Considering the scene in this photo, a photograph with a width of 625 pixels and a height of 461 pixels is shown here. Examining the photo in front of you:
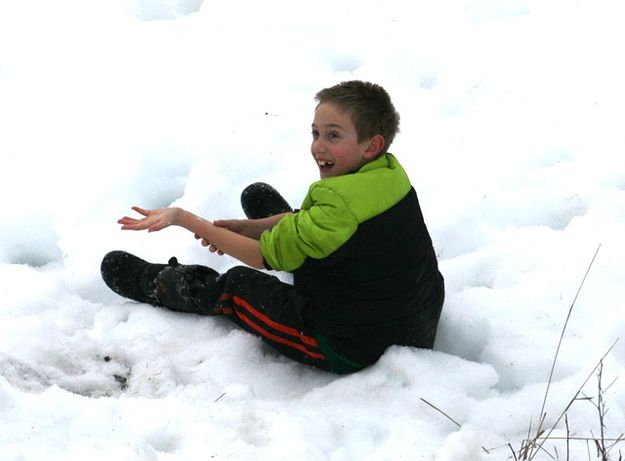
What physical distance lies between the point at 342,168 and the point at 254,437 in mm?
984

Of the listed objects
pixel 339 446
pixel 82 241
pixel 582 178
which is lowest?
pixel 339 446

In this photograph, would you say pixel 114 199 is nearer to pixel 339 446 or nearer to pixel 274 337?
pixel 274 337

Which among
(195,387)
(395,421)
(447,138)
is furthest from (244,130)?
(395,421)

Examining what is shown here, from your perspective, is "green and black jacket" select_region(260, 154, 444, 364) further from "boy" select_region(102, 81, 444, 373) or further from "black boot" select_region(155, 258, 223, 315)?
"black boot" select_region(155, 258, 223, 315)

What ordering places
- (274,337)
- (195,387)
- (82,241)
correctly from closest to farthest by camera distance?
(195,387), (274,337), (82,241)

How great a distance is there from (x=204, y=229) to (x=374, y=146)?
25.8 inches

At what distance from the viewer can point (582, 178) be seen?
3.88 m

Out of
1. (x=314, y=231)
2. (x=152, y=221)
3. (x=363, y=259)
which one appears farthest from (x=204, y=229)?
(x=363, y=259)

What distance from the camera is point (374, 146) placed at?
9.95 ft

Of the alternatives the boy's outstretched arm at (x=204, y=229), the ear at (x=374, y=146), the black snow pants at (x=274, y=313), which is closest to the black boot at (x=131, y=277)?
the black snow pants at (x=274, y=313)

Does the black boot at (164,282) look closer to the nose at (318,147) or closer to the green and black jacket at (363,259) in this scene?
the green and black jacket at (363,259)

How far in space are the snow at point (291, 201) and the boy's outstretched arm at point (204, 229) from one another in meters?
0.36

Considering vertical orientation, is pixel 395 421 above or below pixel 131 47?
below

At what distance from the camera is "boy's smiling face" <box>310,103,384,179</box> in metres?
3.00
